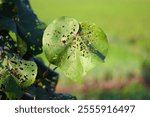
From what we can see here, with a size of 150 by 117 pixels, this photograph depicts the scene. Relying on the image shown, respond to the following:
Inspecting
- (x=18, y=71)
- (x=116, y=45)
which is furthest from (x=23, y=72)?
(x=116, y=45)

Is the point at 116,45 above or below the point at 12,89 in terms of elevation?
below

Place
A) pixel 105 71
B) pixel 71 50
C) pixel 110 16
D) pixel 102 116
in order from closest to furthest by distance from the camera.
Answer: pixel 71 50
pixel 102 116
pixel 105 71
pixel 110 16

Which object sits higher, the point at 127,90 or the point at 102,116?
the point at 102,116

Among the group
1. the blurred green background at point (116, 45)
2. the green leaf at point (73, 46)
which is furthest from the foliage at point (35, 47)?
the blurred green background at point (116, 45)

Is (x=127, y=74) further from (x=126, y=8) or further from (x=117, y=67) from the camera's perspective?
(x=126, y=8)

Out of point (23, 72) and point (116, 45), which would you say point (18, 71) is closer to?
point (23, 72)

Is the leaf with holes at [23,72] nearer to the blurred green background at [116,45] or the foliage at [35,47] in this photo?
the foliage at [35,47]

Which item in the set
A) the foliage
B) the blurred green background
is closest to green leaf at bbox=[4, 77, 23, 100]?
the foliage

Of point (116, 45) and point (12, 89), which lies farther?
→ point (116, 45)

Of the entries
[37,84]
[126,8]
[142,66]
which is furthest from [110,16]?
[37,84]
